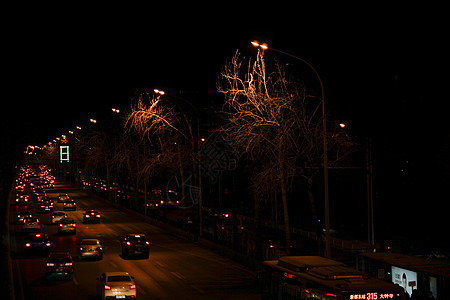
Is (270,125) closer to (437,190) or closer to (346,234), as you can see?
(346,234)

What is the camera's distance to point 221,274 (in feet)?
106

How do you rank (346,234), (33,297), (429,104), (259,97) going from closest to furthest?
(33,297) → (259,97) → (346,234) → (429,104)

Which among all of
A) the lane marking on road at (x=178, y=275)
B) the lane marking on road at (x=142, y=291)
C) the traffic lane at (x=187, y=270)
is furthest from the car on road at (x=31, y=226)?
the lane marking on road at (x=142, y=291)

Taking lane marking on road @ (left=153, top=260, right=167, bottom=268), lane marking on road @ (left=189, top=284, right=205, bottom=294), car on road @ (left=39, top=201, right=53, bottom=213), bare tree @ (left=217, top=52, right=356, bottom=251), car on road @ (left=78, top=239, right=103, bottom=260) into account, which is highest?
bare tree @ (left=217, top=52, right=356, bottom=251)

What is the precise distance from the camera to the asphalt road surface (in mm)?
27125

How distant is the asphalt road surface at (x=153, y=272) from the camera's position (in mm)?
27125

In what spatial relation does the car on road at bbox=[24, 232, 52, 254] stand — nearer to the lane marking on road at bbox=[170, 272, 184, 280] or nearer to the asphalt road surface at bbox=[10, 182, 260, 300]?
the asphalt road surface at bbox=[10, 182, 260, 300]

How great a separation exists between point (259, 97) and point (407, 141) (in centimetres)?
3358

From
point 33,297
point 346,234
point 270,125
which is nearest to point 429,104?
point 346,234

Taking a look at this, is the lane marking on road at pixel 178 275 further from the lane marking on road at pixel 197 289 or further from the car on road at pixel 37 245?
the car on road at pixel 37 245

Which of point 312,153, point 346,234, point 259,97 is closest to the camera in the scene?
point 259,97

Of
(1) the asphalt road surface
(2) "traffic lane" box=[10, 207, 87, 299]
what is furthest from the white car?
(2) "traffic lane" box=[10, 207, 87, 299]

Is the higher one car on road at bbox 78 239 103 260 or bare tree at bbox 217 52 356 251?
bare tree at bbox 217 52 356 251

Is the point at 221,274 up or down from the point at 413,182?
down
